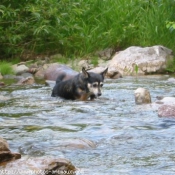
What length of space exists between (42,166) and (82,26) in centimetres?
1098

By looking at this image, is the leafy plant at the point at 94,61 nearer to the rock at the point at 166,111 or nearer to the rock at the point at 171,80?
the rock at the point at 171,80

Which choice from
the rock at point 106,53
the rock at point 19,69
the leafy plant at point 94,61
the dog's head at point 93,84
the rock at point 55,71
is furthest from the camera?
the rock at point 106,53

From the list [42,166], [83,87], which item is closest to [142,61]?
[83,87]

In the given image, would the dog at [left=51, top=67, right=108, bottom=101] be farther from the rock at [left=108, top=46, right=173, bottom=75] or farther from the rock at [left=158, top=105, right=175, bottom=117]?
the rock at [left=108, top=46, right=173, bottom=75]

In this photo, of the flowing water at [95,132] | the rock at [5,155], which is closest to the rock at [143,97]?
the flowing water at [95,132]

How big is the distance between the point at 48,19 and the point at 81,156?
9.15m

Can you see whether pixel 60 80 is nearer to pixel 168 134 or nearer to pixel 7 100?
pixel 7 100

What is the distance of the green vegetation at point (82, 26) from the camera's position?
576 inches

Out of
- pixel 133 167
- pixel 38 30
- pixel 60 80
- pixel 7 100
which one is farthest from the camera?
pixel 38 30

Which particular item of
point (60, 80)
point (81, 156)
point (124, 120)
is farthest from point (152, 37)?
point (81, 156)

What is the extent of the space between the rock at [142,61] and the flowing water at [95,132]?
3297mm

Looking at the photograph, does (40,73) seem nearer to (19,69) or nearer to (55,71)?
(19,69)

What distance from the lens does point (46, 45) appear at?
15.5 m

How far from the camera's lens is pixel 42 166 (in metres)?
4.96
